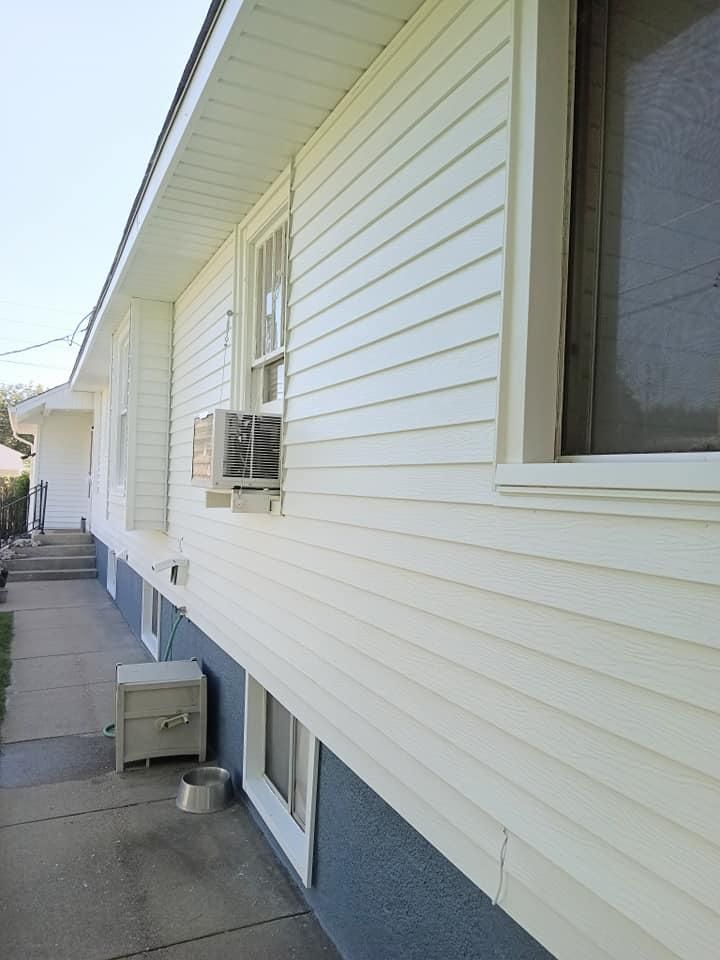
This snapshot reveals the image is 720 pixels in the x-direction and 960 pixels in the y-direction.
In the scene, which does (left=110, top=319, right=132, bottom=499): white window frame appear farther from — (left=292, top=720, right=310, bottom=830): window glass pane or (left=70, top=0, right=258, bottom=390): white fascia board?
(left=292, top=720, right=310, bottom=830): window glass pane

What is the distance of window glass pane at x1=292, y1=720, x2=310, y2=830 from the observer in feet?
13.7

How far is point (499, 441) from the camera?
200 centimetres

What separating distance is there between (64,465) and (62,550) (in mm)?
3529

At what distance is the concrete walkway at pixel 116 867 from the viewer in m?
3.43

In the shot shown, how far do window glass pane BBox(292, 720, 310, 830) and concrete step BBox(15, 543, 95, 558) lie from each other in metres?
12.0

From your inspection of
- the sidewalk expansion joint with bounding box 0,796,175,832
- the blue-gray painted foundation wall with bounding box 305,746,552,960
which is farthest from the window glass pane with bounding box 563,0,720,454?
the sidewalk expansion joint with bounding box 0,796,175,832

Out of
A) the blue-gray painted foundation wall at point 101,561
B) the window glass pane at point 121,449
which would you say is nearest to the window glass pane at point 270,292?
the window glass pane at point 121,449

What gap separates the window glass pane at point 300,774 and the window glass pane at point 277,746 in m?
0.13

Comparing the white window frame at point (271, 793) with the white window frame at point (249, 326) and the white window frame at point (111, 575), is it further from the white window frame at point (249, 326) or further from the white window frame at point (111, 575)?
the white window frame at point (111, 575)

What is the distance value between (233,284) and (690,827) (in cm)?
461

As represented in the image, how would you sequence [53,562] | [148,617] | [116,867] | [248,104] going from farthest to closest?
[53,562], [148,617], [116,867], [248,104]

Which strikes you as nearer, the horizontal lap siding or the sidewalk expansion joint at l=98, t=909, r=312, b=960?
the horizontal lap siding

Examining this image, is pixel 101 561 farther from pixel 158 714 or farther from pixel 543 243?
pixel 543 243

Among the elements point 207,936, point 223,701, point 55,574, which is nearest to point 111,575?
point 55,574
